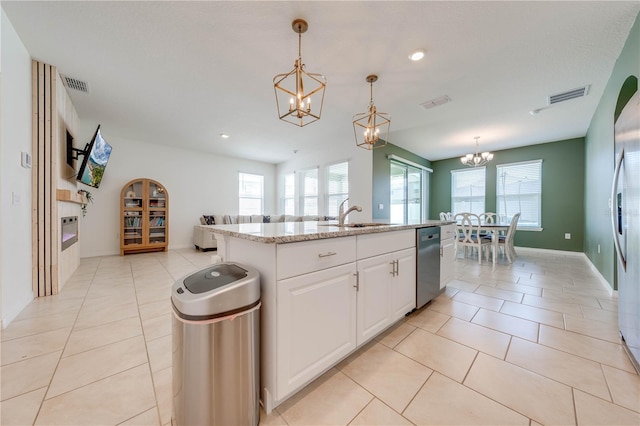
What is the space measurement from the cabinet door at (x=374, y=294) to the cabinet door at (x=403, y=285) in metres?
0.08

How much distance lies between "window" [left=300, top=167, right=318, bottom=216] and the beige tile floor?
460cm

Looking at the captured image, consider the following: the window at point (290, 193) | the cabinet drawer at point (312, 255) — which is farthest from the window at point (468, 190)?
the cabinet drawer at point (312, 255)

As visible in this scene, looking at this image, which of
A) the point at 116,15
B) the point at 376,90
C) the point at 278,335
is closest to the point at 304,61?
the point at 376,90

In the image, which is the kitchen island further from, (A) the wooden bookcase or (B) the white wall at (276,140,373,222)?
(A) the wooden bookcase

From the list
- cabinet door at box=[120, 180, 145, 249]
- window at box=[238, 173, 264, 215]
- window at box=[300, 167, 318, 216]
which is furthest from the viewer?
window at box=[238, 173, 264, 215]

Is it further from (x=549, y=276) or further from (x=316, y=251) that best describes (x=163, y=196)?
(x=549, y=276)

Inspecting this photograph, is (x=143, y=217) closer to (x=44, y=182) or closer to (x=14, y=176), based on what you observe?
(x=44, y=182)

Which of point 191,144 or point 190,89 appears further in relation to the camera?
point 191,144

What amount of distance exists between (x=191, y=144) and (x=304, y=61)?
14.1 feet

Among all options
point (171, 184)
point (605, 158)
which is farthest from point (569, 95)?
point (171, 184)

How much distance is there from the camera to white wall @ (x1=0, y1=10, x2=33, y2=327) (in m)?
1.97

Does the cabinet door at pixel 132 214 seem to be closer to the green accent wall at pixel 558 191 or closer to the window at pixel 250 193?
the window at pixel 250 193

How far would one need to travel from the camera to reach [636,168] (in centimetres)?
141

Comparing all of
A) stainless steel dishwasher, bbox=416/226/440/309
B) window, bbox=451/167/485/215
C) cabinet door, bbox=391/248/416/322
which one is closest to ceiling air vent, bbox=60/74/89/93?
cabinet door, bbox=391/248/416/322
